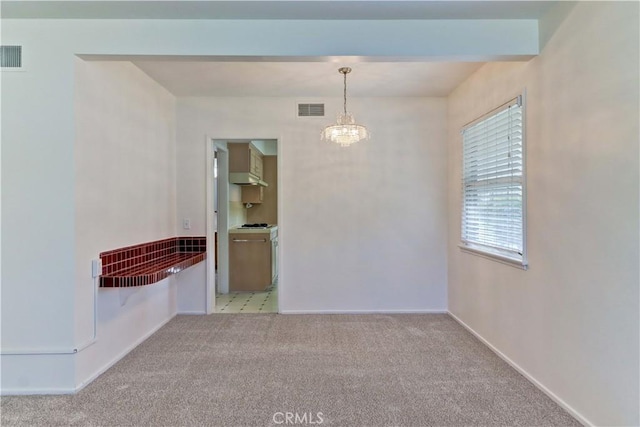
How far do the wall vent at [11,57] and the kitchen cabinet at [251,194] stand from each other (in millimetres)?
4390

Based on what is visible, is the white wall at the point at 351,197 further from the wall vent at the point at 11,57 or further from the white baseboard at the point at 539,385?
the wall vent at the point at 11,57

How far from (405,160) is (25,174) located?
363cm

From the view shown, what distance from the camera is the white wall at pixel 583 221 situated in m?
1.79

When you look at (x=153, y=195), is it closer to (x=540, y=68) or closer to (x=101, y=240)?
(x=101, y=240)

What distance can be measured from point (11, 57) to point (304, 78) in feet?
7.59

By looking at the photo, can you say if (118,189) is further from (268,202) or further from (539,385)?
(268,202)

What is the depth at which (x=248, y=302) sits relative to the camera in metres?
4.88

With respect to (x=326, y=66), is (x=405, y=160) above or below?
below

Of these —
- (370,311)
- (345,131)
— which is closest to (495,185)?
(345,131)

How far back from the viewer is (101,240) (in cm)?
278

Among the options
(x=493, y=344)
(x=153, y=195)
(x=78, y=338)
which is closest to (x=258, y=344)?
(x=78, y=338)

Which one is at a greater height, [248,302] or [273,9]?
[273,9]

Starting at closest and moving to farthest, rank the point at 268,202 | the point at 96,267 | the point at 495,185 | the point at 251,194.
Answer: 1. the point at 96,267
2. the point at 495,185
3. the point at 251,194
4. the point at 268,202

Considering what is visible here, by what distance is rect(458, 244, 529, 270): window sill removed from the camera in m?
2.71
